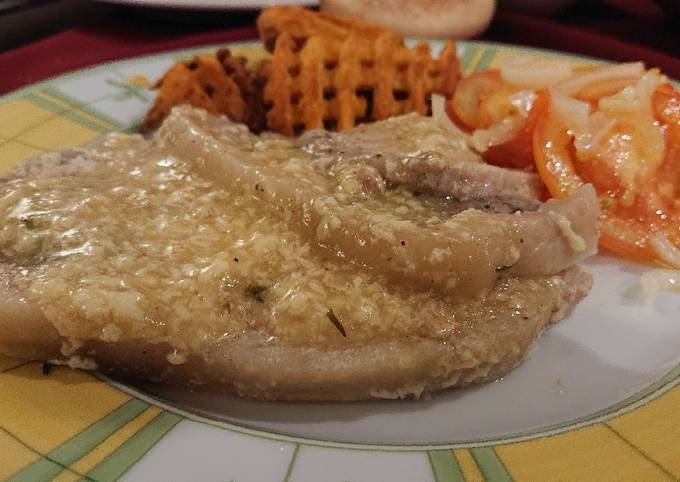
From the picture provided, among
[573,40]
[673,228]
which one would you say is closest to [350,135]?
[673,228]

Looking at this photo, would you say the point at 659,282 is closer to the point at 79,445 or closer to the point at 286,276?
the point at 286,276

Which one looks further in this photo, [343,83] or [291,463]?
[343,83]

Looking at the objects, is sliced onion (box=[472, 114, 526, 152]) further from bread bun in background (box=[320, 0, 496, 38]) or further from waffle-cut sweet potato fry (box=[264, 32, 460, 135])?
bread bun in background (box=[320, 0, 496, 38])

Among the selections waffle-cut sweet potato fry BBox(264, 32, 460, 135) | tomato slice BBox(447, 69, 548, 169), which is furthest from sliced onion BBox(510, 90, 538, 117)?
waffle-cut sweet potato fry BBox(264, 32, 460, 135)

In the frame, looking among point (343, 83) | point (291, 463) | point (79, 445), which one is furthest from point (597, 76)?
point (79, 445)

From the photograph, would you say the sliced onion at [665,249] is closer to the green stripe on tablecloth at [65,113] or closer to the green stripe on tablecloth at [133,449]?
the green stripe on tablecloth at [133,449]

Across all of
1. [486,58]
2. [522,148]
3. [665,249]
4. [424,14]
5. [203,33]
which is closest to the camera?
[665,249]

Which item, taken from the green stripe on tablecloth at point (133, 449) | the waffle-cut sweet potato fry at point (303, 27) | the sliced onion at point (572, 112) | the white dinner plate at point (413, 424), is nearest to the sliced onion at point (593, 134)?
the sliced onion at point (572, 112)

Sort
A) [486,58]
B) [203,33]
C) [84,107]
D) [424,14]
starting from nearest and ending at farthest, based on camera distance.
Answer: [84,107], [486,58], [424,14], [203,33]
